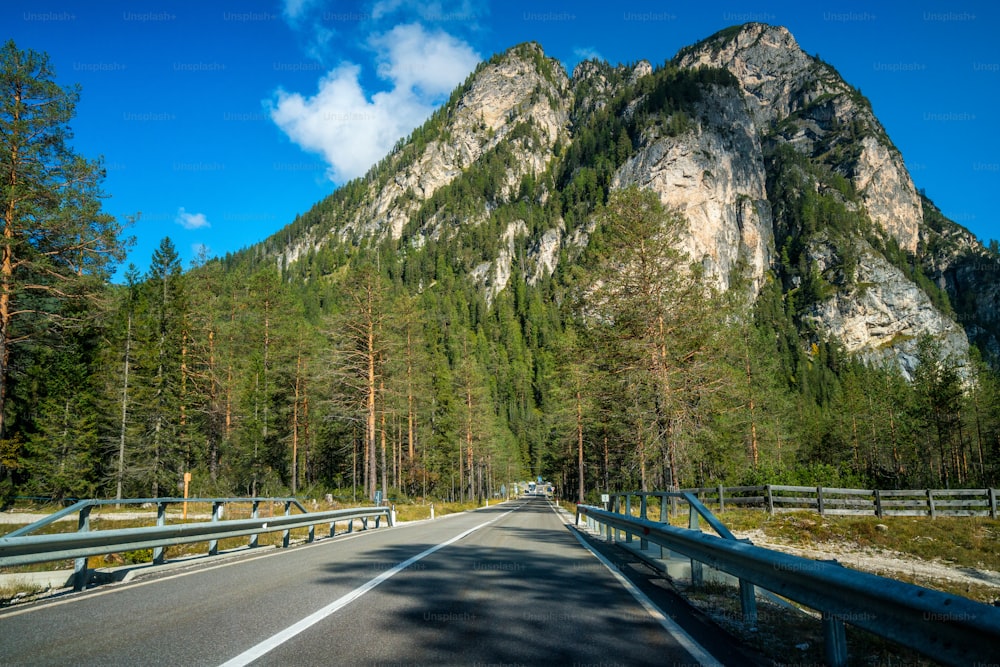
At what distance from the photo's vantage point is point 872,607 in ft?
10.6

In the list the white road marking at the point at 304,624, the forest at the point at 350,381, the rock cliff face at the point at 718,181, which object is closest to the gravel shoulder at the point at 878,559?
the forest at the point at 350,381

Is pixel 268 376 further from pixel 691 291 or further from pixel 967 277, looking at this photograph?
pixel 967 277

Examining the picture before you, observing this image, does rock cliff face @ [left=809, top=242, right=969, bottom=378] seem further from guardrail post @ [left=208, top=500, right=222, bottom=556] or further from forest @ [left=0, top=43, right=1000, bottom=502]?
guardrail post @ [left=208, top=500, right=222, bottom=556]

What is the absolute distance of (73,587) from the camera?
731 centimetres

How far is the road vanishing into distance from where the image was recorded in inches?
170

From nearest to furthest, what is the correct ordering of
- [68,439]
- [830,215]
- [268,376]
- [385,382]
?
[68,439] < [385,382] < [268,376] < [830,215]

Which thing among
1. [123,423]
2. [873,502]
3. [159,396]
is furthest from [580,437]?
[123,423]

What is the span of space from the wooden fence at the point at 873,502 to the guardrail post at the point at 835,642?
63.5ft

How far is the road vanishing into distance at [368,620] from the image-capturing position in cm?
431

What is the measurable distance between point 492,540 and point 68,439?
1206 inches

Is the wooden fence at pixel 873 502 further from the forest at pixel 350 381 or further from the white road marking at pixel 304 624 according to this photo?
the white road marking at pixel 304 624

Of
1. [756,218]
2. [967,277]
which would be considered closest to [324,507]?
[756,218]

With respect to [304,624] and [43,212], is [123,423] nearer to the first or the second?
[43,212]

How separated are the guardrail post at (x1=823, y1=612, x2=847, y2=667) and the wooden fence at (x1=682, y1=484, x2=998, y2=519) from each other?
19.4 m
